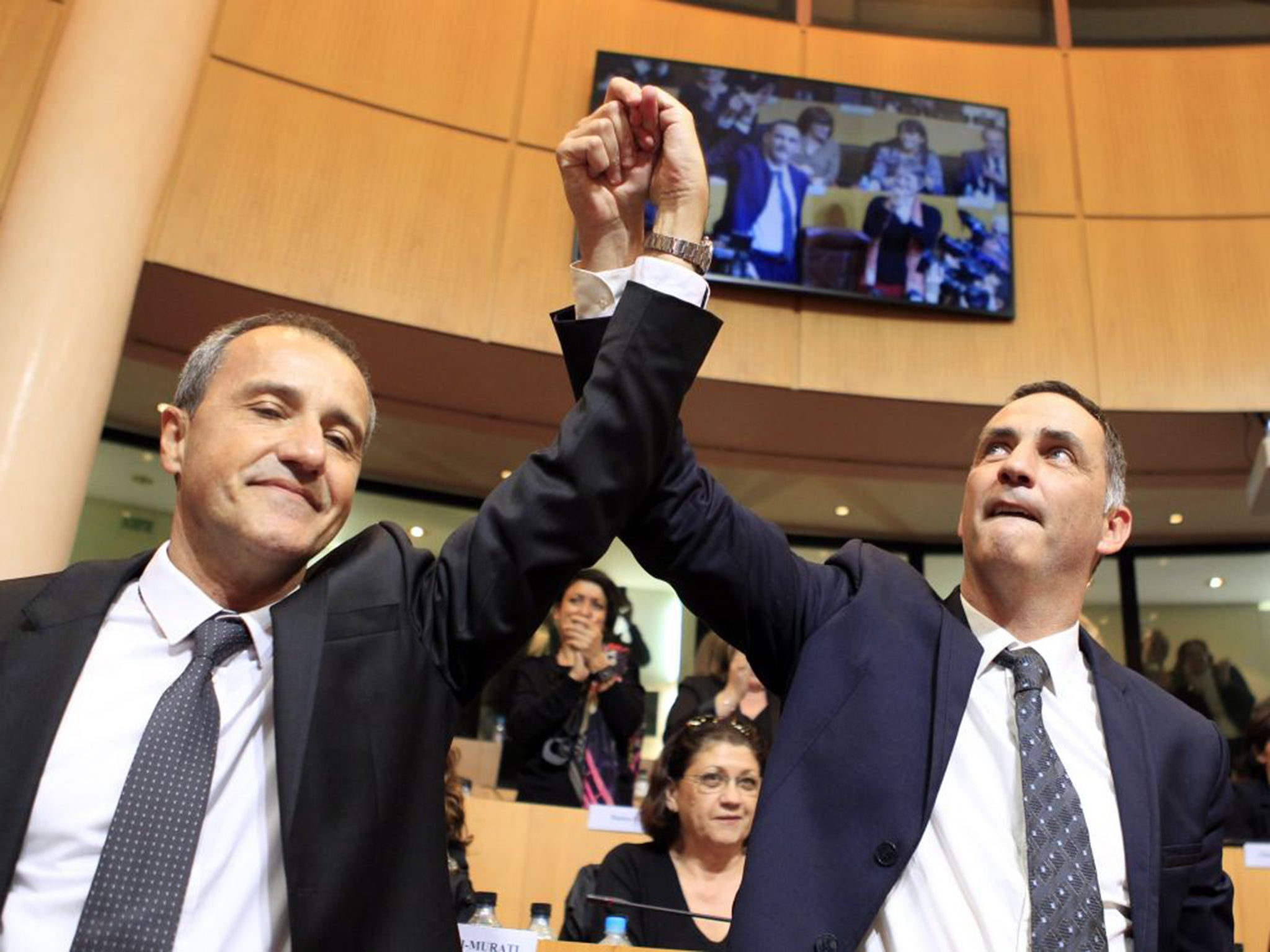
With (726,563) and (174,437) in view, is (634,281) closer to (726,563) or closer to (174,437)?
(726,563)

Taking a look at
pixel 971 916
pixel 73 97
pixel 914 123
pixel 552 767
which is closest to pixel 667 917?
pixel 552 767

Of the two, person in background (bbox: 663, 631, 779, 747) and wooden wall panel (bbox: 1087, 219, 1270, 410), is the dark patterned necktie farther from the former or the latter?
wooden wall panel (bbox: 1087, 219, 1270, 410)

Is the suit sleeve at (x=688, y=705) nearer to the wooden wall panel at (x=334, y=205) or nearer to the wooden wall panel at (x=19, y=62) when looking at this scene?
the wooden wall panel at (x=334, y=205)

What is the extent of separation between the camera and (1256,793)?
3746 millimetres

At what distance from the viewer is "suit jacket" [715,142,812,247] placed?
4945mm

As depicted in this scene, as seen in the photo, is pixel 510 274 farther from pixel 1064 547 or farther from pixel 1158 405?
pixel 1064 547

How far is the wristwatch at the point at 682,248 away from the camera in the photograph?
127cm

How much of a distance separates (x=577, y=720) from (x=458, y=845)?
0.84 metres

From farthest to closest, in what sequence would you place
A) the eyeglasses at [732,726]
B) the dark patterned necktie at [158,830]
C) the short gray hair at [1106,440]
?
the eyeglasses at [732,726] < the short gray hair at [1106,440] < the dark patterned necktie at [158,830]

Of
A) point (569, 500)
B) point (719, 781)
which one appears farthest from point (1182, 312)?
point (569, 500)

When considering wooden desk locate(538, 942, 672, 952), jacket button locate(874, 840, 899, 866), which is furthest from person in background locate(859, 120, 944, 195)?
jacket button locate(874, 840, 899, 866)

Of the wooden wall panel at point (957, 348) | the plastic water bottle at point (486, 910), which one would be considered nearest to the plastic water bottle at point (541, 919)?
the plastic water bottle at point (486, 910)

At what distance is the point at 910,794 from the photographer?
1309 mm

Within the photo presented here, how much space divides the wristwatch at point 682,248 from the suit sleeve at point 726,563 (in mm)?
110
